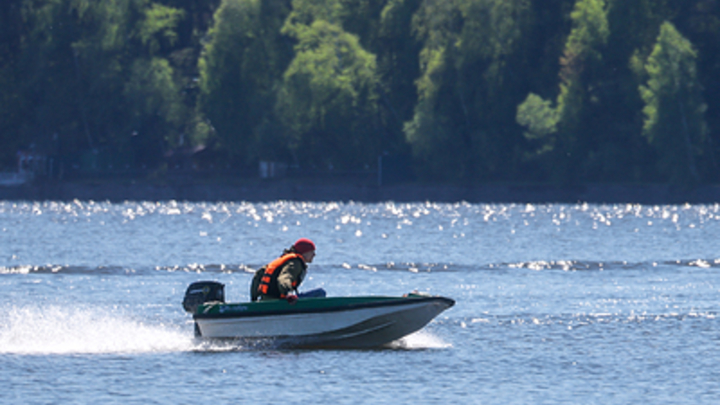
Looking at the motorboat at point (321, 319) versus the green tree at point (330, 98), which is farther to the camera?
the green tree at point (330, 98)

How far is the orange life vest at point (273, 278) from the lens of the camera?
24.2 meters

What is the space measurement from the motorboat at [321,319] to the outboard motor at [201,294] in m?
0.20

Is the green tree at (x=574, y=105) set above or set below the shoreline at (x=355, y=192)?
above

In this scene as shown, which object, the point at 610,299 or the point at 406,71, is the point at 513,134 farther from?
the point at 610,299

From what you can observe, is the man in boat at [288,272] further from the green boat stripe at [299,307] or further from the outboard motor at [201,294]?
the outboard motor at [201,294]

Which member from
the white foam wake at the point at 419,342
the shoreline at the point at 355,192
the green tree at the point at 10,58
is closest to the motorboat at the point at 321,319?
the white foam wake at the point at 419,342

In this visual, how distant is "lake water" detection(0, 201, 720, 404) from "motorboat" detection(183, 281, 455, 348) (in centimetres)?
34

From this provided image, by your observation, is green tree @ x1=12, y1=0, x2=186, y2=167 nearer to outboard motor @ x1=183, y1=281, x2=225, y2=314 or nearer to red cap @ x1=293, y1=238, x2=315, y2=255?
outboard motor @ x1=183, y1=281, x2=225, y2=314

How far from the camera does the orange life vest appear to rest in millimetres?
24250

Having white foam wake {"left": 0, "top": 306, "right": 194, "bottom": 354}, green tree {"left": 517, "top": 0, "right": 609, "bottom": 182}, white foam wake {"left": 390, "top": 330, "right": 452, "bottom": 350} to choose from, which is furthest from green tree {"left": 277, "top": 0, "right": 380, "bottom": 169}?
white foam wake {"left": 390, "top": 330, "right": 452, "bottom": 350}

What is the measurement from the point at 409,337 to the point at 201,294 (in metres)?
4.42

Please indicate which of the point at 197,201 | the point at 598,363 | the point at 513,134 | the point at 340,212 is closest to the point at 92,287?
the point at 598,363

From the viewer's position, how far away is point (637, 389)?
833 inches

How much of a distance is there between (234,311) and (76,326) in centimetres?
583
